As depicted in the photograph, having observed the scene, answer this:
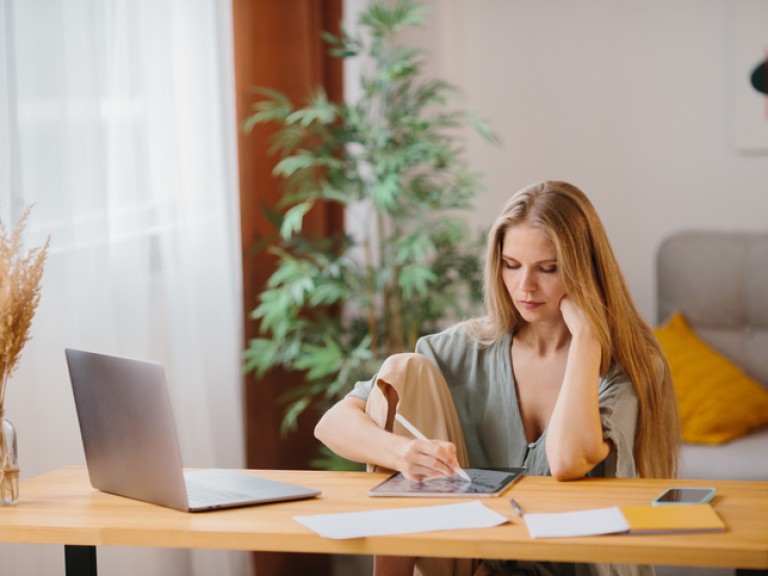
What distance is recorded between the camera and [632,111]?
12.8ft

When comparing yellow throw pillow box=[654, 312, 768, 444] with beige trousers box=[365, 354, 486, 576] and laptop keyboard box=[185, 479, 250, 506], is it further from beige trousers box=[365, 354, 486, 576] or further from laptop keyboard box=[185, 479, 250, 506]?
laptop keyboard box=[185, 479, 250, 506]

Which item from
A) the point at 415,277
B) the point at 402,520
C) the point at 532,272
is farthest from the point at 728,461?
the point at 402,520

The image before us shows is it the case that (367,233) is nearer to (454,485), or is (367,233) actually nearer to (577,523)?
(454,485)

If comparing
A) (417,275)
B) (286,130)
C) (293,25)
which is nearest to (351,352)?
(417,275)

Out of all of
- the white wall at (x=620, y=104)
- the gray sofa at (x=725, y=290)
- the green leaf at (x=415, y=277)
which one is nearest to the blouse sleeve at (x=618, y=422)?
the green leaf at (x=415, y=277)

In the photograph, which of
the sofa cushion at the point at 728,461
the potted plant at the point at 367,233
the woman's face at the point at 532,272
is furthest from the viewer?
the potted plant at the point at 367,233

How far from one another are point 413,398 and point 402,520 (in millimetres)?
451

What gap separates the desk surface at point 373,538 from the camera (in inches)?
52.8

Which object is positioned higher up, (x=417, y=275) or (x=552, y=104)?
(x=552, y=104)

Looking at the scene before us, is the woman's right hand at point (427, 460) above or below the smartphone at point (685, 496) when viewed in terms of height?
above

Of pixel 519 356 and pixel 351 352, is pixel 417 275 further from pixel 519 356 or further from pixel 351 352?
pixel 519 356

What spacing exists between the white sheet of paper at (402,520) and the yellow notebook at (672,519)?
18 centimetres

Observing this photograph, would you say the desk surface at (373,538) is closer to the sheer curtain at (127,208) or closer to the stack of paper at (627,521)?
the stack of paper at (627,521)

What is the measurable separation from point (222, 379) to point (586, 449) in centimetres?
159
